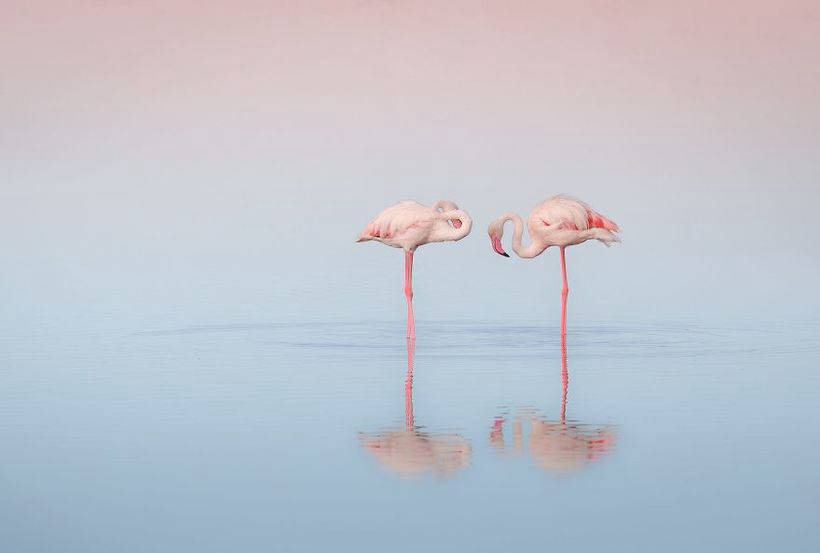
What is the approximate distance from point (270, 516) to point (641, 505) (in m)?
1.75

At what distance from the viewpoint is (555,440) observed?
8.34 metres

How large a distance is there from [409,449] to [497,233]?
8277mm

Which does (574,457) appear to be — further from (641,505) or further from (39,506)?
(39,506)

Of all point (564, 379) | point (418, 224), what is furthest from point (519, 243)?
point (564, 379)

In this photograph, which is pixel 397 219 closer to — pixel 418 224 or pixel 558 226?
pixel 418 224

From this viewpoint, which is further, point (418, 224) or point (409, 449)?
point (418, 224)

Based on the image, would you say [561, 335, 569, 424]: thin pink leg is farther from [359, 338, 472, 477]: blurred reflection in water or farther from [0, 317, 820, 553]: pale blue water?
[359, 338, 472, 477]: blurred reflection in water

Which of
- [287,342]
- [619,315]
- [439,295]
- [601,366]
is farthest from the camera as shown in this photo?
[439,295]

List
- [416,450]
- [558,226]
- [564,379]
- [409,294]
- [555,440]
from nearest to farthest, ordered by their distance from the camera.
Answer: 1. [416,450]
2. [555,440]
3. [564,379]
4. [558,226]
5. [409,294]

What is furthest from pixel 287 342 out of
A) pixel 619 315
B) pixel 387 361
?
pixel 619 315

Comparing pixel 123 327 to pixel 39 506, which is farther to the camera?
pixel 123 327

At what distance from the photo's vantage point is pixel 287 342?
1420cm

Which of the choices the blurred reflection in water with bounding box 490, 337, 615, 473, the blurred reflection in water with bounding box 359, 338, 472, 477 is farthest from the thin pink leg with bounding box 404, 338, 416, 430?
the blurred reflection in water with bounding box 490, 337, 615, 473

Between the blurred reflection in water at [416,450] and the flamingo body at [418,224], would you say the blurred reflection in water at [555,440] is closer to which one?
the blurred reflection in water at [416,450]
